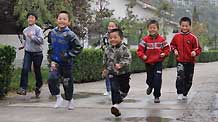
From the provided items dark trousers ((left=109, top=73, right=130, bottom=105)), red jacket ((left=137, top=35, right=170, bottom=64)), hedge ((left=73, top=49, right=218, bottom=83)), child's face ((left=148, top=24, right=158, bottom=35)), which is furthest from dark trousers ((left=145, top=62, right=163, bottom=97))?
hedge ((left=73, top=49, right=218, bottom=83))

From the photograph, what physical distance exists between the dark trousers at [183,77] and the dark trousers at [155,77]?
612mm

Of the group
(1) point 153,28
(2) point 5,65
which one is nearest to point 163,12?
(1) point 153,28

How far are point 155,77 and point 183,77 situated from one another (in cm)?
79

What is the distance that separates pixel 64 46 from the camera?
305 inches

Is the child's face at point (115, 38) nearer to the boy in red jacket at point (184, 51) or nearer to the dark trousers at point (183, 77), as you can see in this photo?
the boy in red jacket at point (184, 51)

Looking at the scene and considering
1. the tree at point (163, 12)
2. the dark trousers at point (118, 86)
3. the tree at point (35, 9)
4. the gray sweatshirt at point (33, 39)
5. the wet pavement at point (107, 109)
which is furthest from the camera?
the tree at point (163, 12)

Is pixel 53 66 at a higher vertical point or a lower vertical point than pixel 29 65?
higher

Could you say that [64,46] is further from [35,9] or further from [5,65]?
[35,9]

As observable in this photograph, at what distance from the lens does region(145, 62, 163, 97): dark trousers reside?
864cm

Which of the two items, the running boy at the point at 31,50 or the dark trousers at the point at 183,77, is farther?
the running boy at the point at 31,50

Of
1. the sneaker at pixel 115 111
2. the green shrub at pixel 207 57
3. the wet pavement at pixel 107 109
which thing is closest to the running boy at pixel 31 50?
the wet pavement at pixel 107 109

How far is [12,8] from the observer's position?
16.8m

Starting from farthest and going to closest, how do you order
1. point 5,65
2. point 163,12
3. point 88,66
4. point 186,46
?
point 163,12
point 88,66
point 186,46
point 5,65

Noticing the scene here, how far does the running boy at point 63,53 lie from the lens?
774cm
